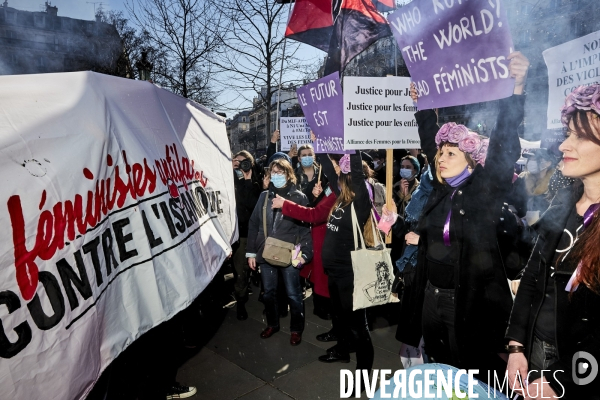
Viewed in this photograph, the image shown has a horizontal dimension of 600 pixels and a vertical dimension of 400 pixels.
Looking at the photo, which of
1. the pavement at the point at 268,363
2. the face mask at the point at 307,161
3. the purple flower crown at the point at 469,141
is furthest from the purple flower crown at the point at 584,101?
the face mask at the point at 307,161

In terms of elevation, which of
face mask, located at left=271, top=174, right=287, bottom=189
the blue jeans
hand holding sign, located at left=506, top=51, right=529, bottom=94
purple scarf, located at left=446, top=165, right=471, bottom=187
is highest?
hand holding sign, located at left=506, top=51, right=529, bottom=94

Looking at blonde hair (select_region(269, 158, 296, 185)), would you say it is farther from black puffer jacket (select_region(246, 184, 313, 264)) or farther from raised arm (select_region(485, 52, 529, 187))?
raised arm (select_region(485, 52, 529, 187))

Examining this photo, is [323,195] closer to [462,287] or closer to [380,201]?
[380,201]

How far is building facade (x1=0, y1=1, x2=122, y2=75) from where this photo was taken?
4551 millimetres

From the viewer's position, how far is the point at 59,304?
1392 millimetres

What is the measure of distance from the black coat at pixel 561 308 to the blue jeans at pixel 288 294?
273cm

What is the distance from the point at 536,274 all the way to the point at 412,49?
178 cm

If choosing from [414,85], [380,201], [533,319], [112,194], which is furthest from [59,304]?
[380,201]

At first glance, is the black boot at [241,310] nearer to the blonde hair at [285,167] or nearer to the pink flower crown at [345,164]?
the blonde hair at [285,167]

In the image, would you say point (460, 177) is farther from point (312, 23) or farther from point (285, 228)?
point (312, 23)

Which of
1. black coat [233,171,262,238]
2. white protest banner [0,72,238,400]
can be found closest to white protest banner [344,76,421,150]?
white protest banner [0,72,238,400]

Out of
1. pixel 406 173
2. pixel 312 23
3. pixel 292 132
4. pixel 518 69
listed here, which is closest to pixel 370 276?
pixel 518 69

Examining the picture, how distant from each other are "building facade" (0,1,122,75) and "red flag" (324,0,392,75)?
2762 millimetres

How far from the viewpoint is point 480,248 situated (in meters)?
2.42
